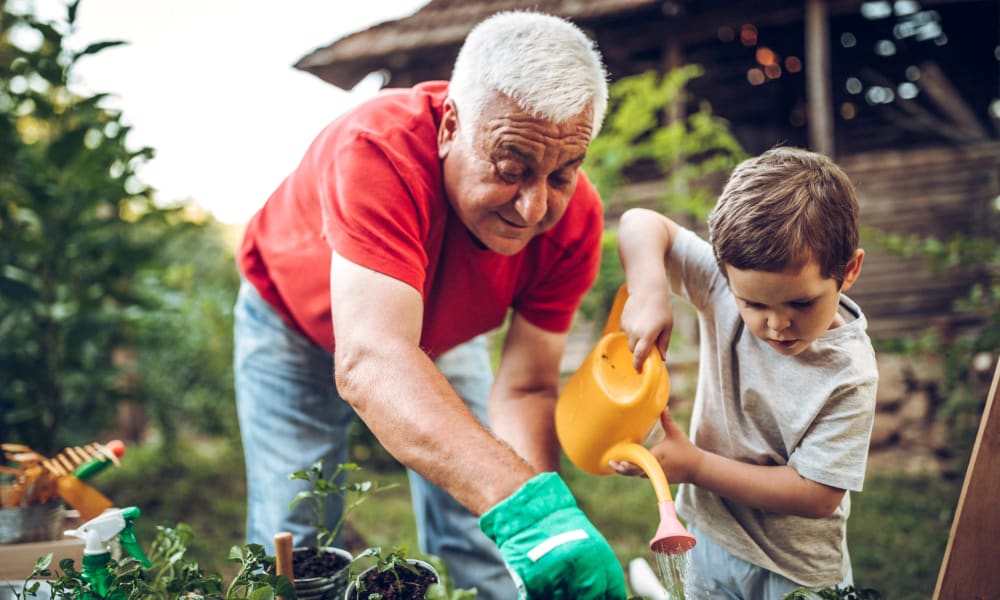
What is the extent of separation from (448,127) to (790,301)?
2.23 feet

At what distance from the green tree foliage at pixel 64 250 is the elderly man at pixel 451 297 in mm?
982

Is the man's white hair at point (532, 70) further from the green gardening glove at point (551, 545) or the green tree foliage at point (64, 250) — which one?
the green tree foliage at point (64, 250)

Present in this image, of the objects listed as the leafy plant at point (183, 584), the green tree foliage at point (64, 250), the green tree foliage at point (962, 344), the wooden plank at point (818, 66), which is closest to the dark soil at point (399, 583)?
the leafy plant at point (183, 584)

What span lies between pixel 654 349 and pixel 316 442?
3.02 ft

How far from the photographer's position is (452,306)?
156cm

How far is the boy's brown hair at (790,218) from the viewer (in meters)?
A: 1.08

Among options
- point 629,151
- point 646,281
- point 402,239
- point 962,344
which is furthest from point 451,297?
point 962,344

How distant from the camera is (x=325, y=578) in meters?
1.12

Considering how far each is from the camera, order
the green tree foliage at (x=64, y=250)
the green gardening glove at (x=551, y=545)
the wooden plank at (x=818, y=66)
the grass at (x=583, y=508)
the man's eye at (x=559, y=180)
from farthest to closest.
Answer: the wooden plank at (x=818, y=66) < the grass at (x=583, y=508) < the green tree foliage at (x=64, y=250) < the man's eye at (x=559, y=180) < the green gardening glove at (x=551, y=545)

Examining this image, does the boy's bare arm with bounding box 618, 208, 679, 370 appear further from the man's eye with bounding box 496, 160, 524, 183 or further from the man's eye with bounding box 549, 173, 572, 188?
the man's eye with bounding box 496, 160, 524, 183

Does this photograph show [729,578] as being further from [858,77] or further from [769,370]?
[858,77]

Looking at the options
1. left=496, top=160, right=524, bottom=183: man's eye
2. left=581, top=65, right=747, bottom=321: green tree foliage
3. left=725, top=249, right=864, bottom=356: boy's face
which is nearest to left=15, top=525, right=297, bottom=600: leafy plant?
left=496, top=160, right=524, bottom=183: man's eye

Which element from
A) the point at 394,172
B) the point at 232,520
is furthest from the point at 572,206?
the point at 232,520

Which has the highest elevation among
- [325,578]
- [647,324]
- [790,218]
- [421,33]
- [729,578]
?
[421,33]
